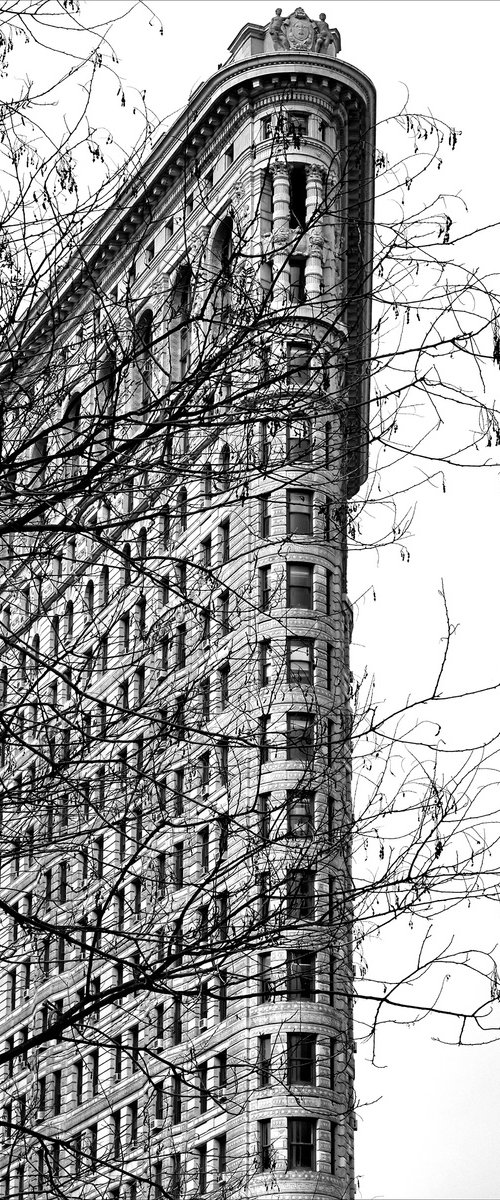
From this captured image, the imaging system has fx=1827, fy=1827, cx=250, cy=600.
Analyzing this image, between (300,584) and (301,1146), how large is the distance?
18914 mm

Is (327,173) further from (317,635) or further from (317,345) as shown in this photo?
(317,635)

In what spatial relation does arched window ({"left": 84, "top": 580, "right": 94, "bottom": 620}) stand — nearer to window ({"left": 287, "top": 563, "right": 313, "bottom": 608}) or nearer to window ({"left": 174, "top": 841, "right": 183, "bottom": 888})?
window ({"left": 174, "top": 841, "right": 183, "bottom": 888})

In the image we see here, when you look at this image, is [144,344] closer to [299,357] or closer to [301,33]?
[299,357]

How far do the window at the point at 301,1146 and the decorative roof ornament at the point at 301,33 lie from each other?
38876 mm

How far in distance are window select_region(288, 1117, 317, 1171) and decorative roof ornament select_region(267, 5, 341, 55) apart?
38876 millimetres

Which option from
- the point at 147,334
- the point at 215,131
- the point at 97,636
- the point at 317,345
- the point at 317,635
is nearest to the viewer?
the point at 317,345

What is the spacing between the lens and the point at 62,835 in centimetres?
1055

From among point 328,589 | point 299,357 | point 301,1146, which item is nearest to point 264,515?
point 299,357

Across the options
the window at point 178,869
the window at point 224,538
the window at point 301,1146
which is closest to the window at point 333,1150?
the window at point 301,1146

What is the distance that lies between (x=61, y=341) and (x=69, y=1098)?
64103mm

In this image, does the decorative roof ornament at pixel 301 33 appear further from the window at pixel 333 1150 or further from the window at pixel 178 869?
the window at pixel 333 1150

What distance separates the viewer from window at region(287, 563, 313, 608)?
63.9 m

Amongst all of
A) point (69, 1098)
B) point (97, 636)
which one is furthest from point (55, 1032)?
point (69, 1098)

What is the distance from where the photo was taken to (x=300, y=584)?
64188 mm
